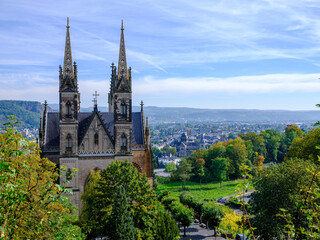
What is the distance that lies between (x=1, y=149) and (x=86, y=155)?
29.8 meters

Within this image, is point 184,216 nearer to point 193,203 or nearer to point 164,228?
point 193,203

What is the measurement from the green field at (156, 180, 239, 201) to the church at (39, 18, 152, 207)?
123 ft

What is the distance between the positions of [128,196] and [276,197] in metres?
12.9

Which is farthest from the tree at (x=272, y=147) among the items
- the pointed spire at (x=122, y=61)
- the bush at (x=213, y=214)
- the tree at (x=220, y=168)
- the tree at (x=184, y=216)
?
the pointed spire at (x=122, y=61)

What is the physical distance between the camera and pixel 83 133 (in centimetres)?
3931

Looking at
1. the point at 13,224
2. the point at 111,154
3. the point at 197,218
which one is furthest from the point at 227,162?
the point at 13,224

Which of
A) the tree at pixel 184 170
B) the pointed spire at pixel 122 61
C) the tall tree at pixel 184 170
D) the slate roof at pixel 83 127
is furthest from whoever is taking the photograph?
the tall tree at pixel 184 170

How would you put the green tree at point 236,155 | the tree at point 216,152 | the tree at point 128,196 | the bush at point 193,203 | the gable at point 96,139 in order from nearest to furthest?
the tree at point 128,196 → the gable at point 96,139 → the bush at point 193,203 → the green tree at point 236,155 → the tree at point 216,152

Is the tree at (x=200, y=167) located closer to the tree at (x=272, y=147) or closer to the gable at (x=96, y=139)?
the tree at (x=272, y=147)

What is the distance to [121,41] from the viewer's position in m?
40.4

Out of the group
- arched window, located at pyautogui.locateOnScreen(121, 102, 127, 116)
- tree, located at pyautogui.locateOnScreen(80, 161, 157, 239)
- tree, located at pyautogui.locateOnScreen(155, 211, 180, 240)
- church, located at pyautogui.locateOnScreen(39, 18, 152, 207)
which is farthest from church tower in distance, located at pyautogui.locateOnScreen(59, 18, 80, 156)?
tree, located at pyautogui.locateOnScreen(155, 211, 180, 240)

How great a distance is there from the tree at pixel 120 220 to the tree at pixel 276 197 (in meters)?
10.5

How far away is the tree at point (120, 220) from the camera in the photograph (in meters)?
26.4

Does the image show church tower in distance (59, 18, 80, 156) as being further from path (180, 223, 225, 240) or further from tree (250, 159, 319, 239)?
tree (250, 159, 319, 239)
